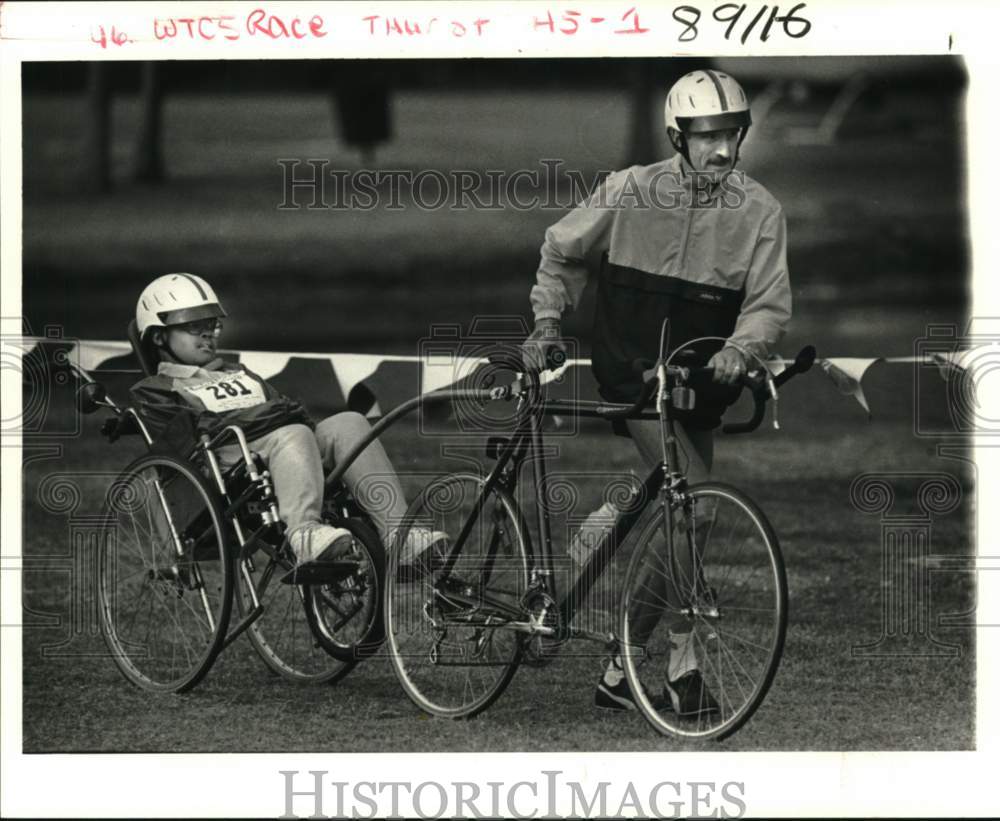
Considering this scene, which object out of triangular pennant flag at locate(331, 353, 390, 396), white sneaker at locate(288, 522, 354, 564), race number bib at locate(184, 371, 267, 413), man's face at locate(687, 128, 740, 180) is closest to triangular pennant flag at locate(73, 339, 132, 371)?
race number bib at locate(184, 371, 267, 413)

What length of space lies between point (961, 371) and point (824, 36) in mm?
1063

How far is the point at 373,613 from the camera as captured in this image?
7312mm

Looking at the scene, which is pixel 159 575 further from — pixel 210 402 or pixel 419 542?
pixel 419 542

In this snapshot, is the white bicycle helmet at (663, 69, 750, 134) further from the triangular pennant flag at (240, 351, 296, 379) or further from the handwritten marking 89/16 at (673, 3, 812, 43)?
A: the triangular pennant flag at (240, 351, 296, 379)

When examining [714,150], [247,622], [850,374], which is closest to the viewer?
[247,622]

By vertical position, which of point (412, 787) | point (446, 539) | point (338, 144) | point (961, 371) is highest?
point (338, 144)

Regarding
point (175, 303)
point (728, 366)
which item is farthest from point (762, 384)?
point (175, 303)

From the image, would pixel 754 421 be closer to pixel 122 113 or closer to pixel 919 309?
pixel 919 309

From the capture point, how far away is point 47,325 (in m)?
7.37

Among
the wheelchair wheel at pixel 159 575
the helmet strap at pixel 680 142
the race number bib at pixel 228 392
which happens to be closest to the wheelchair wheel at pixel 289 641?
the wheelchair wheel at pixel 159 575

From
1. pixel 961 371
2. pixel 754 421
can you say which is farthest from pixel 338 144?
pixel 961 371

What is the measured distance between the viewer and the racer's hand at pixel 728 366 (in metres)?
7.03

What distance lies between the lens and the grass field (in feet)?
23.7

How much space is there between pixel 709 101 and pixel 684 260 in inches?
18.2
